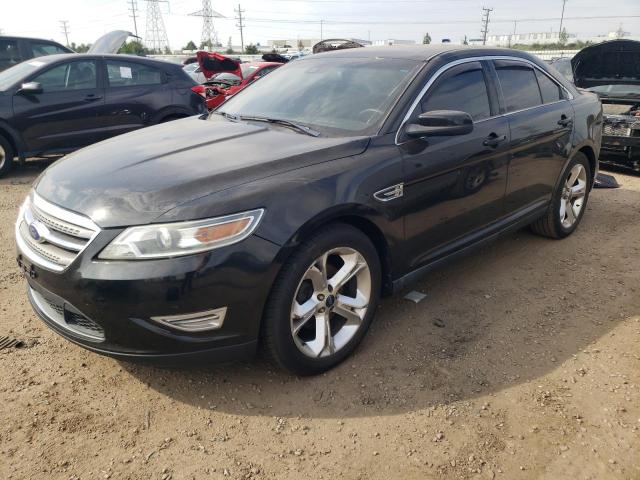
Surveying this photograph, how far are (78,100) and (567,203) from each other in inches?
249

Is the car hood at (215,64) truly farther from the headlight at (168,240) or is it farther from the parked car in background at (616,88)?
the headlight at (168,240)

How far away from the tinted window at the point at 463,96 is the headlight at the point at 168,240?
5.30 ft

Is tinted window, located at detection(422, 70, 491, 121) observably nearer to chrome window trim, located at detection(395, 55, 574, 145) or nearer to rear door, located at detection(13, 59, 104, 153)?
chrome window trim, located at detection(395, 55, 574, 145)

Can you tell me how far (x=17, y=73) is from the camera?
7035mm

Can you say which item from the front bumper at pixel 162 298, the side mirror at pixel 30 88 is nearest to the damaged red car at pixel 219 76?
the side mirror at pixel 30 88

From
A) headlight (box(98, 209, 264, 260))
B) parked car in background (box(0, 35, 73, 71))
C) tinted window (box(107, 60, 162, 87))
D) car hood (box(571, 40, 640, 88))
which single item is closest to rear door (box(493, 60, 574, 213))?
headlight (box(98, 209, 264, 260))

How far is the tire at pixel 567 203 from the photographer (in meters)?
4.53

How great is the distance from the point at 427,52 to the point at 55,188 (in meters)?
2.47

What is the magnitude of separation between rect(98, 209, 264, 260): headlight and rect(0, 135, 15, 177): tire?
18.7ft

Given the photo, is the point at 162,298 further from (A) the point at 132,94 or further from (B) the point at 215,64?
(B) the point at 215,64

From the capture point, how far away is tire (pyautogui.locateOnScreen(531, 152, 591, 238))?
14.9 feet

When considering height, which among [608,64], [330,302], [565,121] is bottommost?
[330,302]

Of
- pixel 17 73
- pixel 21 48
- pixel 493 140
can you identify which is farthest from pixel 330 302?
pixel 21 48

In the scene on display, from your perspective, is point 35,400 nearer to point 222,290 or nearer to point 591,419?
point 222,290
